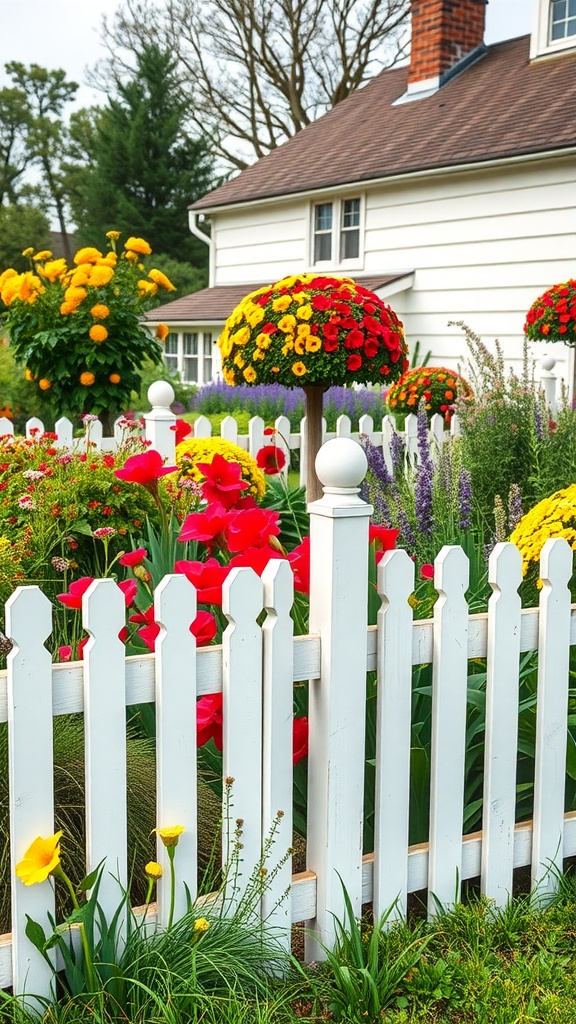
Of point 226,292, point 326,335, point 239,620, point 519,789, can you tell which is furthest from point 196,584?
point 226,292

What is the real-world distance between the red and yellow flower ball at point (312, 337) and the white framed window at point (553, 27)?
1122 centimetres

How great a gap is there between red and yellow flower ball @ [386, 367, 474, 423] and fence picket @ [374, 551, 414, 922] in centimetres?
669

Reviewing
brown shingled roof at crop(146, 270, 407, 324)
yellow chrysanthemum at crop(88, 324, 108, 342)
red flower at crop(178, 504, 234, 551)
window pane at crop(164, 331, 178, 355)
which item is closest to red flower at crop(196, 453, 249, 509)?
red flower at crop(178, 504, 234, 551)

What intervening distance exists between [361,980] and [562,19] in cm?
1477

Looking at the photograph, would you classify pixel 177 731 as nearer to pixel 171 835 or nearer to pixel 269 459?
pixel 171 835

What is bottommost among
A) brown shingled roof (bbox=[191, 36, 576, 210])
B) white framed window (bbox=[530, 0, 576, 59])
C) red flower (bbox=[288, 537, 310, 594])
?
red flower (bbox=[288, 537, 310, 594])

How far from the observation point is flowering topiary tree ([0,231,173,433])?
6.43 metres

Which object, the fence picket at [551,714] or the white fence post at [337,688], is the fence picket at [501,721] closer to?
the fence picket at [551,714]

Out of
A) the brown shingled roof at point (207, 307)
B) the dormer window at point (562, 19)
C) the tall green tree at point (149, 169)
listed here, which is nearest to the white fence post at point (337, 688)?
the brown shingled roof at point (207, 307)

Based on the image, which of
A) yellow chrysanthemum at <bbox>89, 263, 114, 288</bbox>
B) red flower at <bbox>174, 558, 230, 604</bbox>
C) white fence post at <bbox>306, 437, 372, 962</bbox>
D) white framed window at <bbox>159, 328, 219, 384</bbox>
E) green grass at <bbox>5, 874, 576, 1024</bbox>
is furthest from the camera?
white framed window at <bbox>159, 328, 219, 384</bbox>

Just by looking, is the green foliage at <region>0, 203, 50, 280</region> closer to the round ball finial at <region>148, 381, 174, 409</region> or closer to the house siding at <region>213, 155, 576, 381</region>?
the house siding at <region>213, 155, 576, 381</region>

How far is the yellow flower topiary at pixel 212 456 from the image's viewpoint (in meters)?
4.68

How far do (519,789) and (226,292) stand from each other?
15.8 m

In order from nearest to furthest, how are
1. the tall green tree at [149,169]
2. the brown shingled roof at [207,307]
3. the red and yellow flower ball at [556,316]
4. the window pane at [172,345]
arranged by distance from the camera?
1. the red and yellow flower ball at [556,316]
2. the brown shingled roof at [207,307]
3. the window pane at [172,345]
4. the tall green tree at [149,169]
